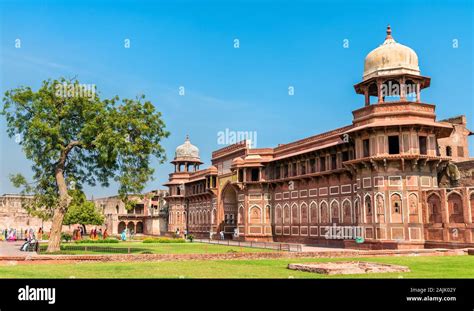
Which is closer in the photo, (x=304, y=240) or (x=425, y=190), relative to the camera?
(x=425, y=190)

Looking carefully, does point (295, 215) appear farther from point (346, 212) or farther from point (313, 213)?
point (346, 212)

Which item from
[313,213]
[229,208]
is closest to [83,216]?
[229,208]

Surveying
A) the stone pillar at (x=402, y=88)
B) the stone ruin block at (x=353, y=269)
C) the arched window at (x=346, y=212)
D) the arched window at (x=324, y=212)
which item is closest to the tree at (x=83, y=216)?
the arched window at (x=324, y=212)

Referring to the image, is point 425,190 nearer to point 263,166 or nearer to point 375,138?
point 375,138

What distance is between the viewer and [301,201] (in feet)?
132

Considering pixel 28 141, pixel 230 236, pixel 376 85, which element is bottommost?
pixel 230 236

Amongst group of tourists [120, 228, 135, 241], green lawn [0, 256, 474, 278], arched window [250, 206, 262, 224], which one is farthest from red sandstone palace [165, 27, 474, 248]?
group of tourists [120, 228, 135, 241]

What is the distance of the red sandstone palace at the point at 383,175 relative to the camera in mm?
29391

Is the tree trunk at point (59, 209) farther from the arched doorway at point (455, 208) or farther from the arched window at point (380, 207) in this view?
the arched doorway at point (455, 208)

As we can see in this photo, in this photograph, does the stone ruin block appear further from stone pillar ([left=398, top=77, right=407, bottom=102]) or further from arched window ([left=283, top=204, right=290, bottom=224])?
arched window ([left=283, top=204, right=290, bottom=224])

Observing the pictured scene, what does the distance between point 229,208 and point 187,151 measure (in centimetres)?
1683
